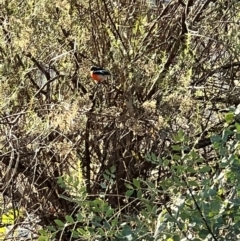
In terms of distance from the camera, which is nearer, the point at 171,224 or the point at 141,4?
the point at 171,224

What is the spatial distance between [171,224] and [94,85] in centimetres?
116

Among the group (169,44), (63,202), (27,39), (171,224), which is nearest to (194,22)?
(169,44)

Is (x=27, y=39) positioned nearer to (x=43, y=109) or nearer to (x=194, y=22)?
(x=43, y=109)

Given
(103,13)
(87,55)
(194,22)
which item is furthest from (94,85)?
(194,22)

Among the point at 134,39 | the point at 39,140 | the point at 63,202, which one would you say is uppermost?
the point at 134,39

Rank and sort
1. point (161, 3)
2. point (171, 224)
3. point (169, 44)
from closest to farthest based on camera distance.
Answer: point (171, 224) → point (169, 44) → point (161, 3)

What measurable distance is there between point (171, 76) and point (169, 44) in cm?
17

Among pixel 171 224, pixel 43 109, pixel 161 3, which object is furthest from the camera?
pixel 161 3

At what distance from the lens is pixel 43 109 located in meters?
2.15

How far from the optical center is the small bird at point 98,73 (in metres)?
2.15

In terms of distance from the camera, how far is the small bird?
215 centimetres

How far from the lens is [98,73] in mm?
2162

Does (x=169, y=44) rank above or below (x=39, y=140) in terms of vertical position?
above

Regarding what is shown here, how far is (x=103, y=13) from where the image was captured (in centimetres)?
228
